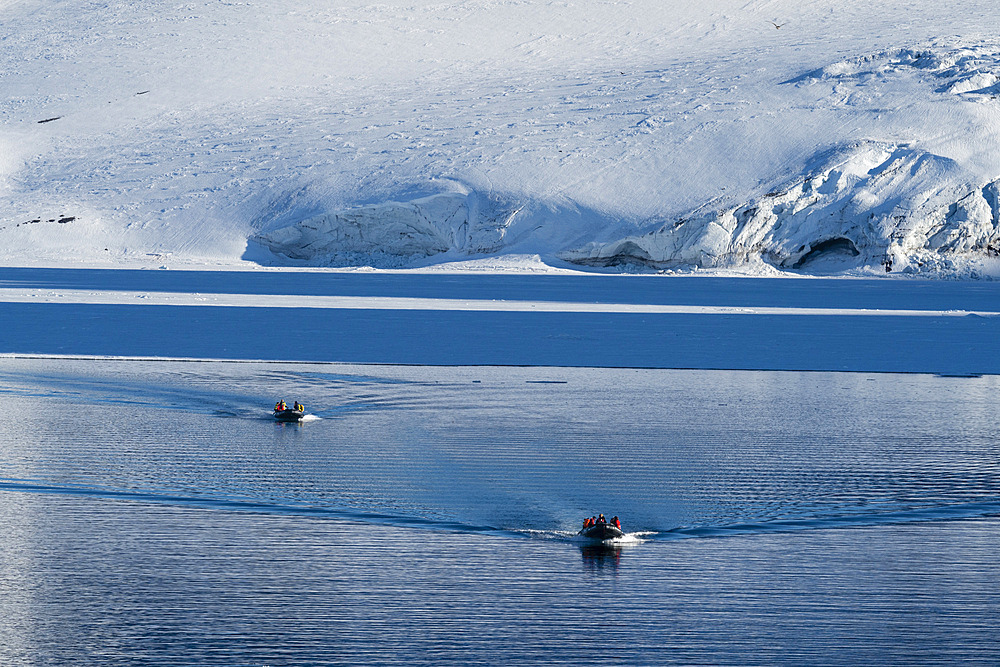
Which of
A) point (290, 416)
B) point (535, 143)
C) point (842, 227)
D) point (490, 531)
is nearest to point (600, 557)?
point (490, 531)

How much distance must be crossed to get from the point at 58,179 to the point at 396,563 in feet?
163

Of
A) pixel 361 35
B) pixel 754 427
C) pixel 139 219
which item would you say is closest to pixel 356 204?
pixel 139 219

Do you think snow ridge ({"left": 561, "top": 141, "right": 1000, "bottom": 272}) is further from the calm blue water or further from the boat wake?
the boat wake

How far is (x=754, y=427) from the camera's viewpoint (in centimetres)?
979

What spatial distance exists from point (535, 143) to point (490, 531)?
42.8 meters

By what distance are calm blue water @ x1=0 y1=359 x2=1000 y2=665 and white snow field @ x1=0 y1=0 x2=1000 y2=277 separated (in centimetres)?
3229

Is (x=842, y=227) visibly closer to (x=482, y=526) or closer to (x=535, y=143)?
(x=535, y=143)

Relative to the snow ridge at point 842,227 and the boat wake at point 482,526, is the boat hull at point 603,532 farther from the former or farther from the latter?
the snow ridge at point 842,227

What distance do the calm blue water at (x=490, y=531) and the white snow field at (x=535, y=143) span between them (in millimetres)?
32289

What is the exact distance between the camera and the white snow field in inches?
1681

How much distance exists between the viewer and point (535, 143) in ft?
159

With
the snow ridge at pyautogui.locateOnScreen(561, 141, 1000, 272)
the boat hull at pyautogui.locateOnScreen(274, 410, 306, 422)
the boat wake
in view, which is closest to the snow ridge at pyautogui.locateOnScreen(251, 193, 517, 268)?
the snow ridge at pyautogui.locateOnScreen(561, 141, 1000, 272)

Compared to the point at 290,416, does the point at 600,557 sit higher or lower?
lower

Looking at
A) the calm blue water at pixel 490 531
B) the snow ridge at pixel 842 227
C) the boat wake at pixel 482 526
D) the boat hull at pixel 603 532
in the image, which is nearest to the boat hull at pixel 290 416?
the calm blue water at pixel 490 531
